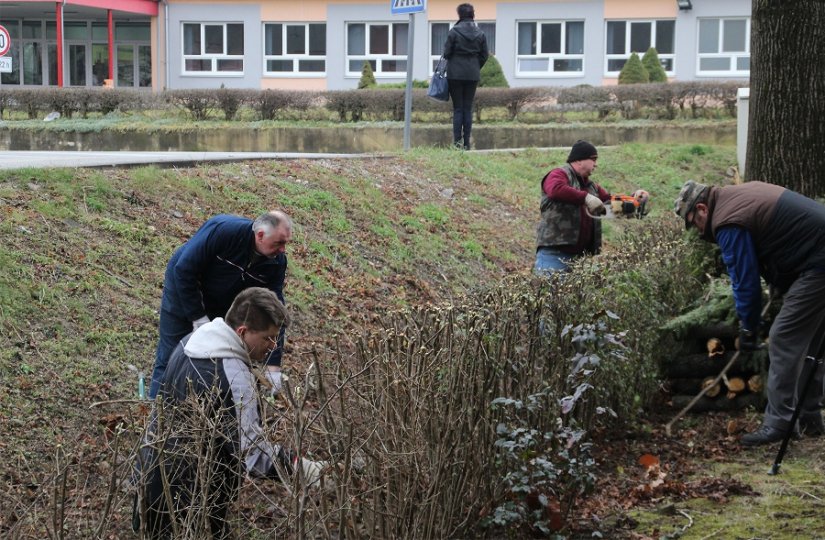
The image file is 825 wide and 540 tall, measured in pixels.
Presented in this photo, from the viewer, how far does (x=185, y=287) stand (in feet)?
20.7

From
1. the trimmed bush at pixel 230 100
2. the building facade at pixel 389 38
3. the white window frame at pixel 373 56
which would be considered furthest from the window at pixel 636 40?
the trimmed bush at pixel 230 100

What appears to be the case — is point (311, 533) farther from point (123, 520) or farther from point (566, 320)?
point (566, 320)

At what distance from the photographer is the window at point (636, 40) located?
3600 cm

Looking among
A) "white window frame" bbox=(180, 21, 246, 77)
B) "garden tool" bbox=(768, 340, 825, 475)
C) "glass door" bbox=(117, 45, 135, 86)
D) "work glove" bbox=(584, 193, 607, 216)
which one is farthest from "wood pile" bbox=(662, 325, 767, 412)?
"glass door" bbox=(117, 45, 135, 86)

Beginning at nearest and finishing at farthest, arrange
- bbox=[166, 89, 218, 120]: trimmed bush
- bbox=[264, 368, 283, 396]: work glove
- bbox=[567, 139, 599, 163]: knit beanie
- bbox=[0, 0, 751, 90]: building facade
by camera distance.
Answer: bbox=[264, 368, 283, 396]: work glove < bbox=[567, 139, 599, 163]: knit beanie < bbox=[166, 89, 218, 120]: trimmed bush < bbox=[0, 0, 751, 90]: building facade

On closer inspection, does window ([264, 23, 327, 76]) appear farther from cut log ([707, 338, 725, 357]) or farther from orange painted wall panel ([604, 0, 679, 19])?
cut log ([707, 338, 725, 357])

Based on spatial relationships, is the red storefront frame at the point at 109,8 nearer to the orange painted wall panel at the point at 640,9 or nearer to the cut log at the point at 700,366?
the orange painted wall panel at the point at 640,9

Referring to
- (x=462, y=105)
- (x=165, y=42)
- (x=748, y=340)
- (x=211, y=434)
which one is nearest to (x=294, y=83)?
(x=165, y=42)

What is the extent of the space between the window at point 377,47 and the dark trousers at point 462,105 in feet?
67.0

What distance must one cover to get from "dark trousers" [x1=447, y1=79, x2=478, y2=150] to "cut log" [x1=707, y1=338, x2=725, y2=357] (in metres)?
9.40

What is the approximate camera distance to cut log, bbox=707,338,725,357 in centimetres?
766

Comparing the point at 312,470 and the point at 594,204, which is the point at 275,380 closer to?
the point at 312,470

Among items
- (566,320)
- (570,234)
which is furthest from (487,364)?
(570,234)

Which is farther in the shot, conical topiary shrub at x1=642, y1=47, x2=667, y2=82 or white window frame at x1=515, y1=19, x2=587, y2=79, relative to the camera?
white window frame at x1=515, y1=19, x2=587, y2=79
